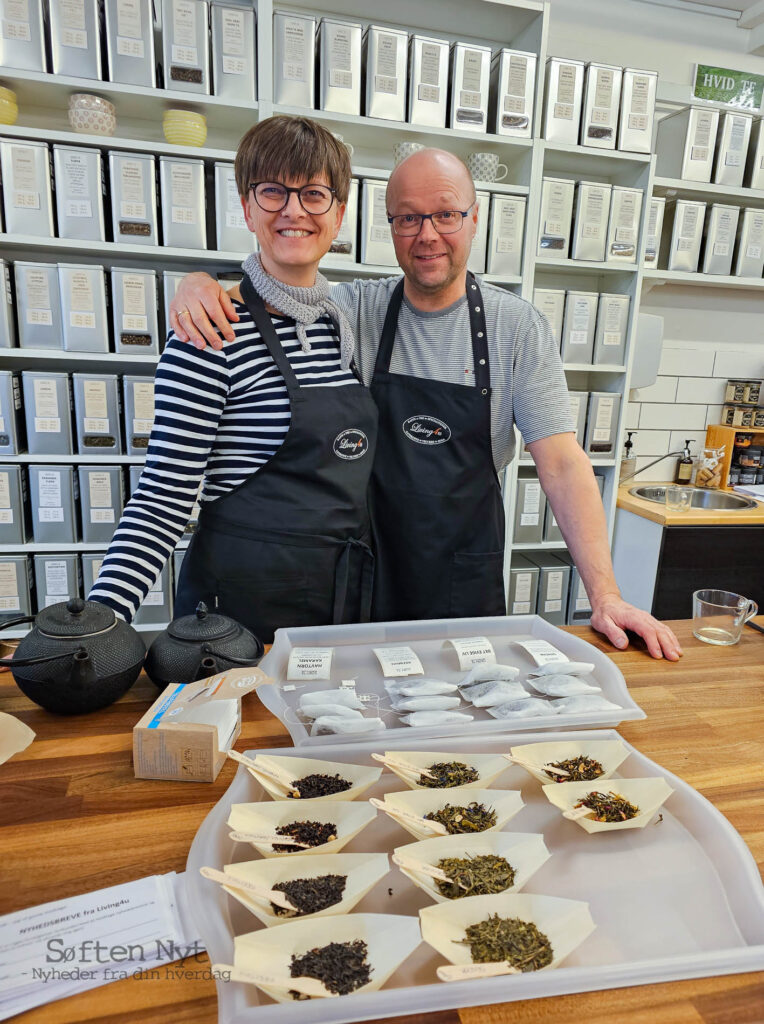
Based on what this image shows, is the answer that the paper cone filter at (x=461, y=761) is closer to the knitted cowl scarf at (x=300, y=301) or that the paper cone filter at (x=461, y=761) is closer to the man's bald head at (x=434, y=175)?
the knitted cowl scarf at (x=300, y=301)

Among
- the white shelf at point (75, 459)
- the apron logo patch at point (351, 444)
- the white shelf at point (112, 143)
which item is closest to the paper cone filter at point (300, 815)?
the apron logo patch at point (351, 444)

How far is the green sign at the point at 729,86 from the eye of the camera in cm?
319

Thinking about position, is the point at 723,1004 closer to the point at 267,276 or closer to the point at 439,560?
the point at 439,560

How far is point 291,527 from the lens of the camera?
1.36 m

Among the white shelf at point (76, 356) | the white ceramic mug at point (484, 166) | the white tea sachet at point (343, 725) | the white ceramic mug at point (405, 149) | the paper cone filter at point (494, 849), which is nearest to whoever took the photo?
the paper cone filter at point (494, 849)

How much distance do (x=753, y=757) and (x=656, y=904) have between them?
377mm

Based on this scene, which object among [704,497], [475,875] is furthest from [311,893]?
[704,497]

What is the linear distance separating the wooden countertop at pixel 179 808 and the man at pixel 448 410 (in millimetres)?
506

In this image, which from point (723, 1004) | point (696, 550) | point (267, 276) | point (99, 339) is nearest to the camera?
point (723, 1004)

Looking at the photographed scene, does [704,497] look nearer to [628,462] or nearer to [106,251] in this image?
[628,462]

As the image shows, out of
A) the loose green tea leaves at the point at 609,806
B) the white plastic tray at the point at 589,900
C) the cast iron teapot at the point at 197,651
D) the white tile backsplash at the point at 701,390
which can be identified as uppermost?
the white tile backsplash at the point at 701,390

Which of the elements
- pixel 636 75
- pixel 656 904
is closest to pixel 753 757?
pixel 656 904

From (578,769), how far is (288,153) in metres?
1.17

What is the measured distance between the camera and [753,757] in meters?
0.94
